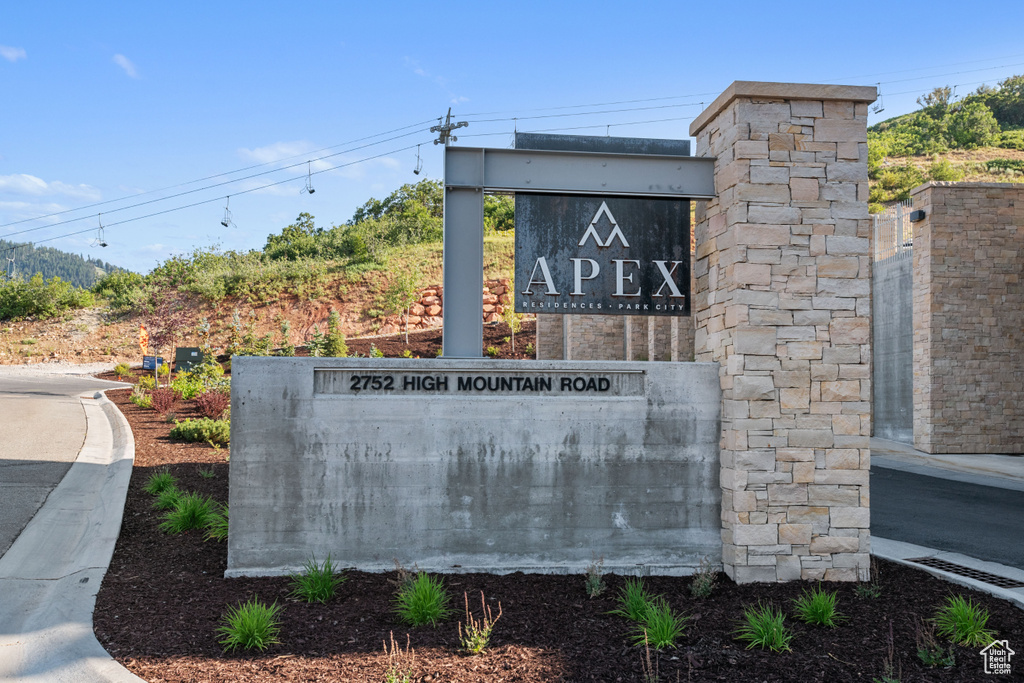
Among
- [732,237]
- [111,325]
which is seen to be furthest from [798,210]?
[111,325]

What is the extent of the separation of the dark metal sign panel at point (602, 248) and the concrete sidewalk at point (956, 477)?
3665mm

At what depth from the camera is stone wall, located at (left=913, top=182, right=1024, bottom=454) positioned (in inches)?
697

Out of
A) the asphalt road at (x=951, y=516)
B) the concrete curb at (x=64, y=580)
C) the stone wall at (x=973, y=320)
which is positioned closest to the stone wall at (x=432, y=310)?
the stone wall at (x=973, y=320)

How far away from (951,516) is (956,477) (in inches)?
206

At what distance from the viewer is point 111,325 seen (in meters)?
36.6

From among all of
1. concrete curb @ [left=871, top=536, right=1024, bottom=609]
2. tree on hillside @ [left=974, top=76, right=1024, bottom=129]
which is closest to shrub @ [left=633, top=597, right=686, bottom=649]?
concrete curb @ [left=871, top=536, right=1024, bottom=609]

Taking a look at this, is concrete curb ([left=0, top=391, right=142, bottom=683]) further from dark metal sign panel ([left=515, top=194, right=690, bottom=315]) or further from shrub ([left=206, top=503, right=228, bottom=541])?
dark metal sign panel ([left=515, top=194, right=690, bottom=315])

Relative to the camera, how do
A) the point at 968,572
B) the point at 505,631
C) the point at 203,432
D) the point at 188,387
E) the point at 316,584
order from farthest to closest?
the point at 188,387 < the point at 203,432 < the point at 968,572 < the point at 316,584 < the point at 505,631

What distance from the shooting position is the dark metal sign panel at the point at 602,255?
24.8ft

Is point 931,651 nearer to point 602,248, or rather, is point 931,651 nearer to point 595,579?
point 595,579

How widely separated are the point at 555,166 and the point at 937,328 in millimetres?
14766

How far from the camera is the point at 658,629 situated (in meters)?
5.08

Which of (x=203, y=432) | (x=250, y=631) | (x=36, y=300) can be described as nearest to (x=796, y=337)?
(x=250, y=631)

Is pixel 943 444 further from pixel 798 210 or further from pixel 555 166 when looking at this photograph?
pixel 555 166
